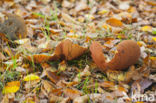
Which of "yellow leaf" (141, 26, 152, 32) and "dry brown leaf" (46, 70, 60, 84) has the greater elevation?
"yellow leaf" (141, 26, 152, 32)

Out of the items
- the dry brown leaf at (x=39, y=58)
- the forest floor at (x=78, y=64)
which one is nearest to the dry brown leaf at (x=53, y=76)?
the forest floor at (x=78, y=64)

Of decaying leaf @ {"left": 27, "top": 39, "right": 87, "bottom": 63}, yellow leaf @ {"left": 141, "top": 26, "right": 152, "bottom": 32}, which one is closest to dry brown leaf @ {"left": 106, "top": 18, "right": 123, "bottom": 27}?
yellow leaf @ {"left": 141, "top": 26, "right": 152, "bottom": 32}

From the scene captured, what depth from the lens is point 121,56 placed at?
1497 mm

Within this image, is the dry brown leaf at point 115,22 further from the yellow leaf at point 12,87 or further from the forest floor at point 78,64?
the yellow leaf at point 12,87

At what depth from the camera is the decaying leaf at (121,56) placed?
1.49 meters

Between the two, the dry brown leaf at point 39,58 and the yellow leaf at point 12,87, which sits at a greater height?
the dry brown leaf at point 39,58

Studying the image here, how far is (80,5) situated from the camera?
11.4 ft

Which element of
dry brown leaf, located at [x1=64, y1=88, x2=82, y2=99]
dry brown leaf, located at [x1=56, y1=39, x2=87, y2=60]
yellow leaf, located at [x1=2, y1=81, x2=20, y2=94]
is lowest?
dry brown leaf, located at [x1=64, y1=88, x2=82, y2=99]

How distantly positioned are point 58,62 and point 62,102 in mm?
497

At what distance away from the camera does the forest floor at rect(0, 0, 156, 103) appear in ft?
4.99

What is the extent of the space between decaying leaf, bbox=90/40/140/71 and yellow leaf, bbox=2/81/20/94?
0.68m

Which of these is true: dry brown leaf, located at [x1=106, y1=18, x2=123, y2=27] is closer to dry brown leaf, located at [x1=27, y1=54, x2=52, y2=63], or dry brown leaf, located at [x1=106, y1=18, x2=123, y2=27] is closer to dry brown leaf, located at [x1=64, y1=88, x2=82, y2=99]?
dry brown leaf, located at [x1=27, y1=54, x2=52, y2=63]

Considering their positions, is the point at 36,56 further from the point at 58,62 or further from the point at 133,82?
the point at 133,82

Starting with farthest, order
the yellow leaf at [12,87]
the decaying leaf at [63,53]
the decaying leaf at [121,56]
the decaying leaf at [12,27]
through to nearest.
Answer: the decaying leaf at [12,27], the decaying leaf at [63,53], the yellow leaf at [12,87], the decaying leaf at [121,56]
